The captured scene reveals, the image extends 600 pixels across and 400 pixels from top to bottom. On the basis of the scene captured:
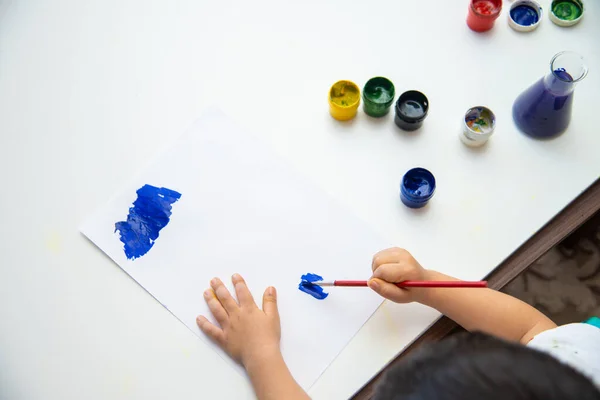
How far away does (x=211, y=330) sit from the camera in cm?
80

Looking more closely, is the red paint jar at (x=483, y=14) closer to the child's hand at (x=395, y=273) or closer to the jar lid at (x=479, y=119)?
the jar lid at (x=479, y=119)

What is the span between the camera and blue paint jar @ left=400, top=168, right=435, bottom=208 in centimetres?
83

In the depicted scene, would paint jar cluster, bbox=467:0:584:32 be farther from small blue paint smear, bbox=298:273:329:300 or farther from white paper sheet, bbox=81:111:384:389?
small blue paint smear, bbox=298:273:329:300

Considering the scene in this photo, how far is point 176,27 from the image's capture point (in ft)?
3.24

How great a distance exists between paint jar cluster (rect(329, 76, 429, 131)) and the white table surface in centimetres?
2

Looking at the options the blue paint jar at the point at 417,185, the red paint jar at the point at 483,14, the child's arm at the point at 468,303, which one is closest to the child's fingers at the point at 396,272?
the child's arm at the point at 468,303

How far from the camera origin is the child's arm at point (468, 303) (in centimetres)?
78

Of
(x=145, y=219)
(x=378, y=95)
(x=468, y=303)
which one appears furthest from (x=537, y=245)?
(x=145, y=219)

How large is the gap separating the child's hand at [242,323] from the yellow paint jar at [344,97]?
1.08 ft

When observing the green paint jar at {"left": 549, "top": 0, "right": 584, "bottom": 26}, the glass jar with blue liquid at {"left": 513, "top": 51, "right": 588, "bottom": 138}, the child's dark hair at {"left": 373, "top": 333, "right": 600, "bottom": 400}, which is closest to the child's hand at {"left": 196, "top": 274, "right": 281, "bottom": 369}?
the child's dark hair at {"left": 373, "top": 333, "right": 600, "bottom": 400}

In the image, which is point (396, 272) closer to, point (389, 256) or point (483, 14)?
point (389, 256)

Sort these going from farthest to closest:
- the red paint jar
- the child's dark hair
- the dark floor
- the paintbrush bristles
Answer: the dark floor
the red paint jar
the paintbrush bristles
the child's dark hair

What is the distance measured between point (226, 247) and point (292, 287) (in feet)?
0.42

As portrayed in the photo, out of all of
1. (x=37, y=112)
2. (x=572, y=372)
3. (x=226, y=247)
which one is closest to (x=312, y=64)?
(x=226, y=247)
